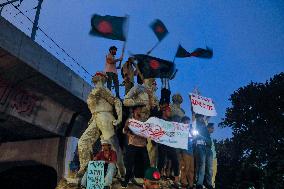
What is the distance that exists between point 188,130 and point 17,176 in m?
7.59

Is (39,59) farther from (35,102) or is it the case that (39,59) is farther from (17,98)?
(35,102)

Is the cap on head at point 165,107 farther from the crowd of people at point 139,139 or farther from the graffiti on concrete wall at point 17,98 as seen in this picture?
the graffiti on concrete wall at point 17,98

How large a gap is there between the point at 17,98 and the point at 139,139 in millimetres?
4348

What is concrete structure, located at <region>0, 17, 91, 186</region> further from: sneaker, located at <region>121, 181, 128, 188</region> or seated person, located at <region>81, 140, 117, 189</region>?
sneaker, located at <region>121, 181, 128, 188</region>

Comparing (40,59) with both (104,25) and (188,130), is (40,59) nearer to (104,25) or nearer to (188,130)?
(104,25)

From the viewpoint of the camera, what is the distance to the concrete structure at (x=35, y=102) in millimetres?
9766

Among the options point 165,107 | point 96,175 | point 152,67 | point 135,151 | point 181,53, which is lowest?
point 96,175

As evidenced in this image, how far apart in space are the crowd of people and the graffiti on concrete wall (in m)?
2.59

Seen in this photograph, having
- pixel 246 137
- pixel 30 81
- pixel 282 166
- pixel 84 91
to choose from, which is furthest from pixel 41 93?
pixel 246 137

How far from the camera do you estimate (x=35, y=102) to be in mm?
11445

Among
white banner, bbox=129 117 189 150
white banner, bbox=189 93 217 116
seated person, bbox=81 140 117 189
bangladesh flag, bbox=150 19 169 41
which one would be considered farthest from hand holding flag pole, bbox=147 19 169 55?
seated person, bbox=81 140 117 189

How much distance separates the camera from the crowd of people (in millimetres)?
8719

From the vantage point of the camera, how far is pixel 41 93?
37.7ft

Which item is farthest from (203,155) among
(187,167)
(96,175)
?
(96,175)
